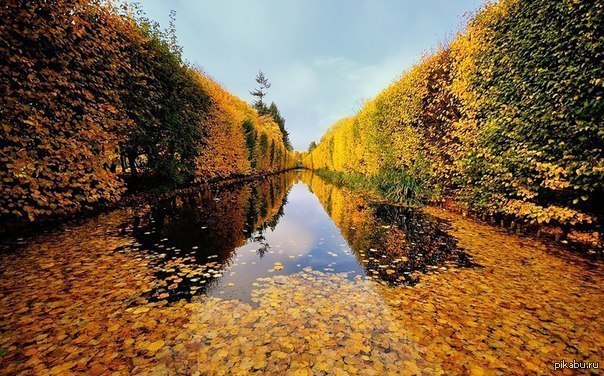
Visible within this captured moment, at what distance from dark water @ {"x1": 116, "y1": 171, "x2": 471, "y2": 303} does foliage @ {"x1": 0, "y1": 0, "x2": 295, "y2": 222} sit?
161 centimetres

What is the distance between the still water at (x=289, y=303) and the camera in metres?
2.27

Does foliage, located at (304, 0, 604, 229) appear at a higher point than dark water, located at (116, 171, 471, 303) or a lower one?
higher

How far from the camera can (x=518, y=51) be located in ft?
18.8

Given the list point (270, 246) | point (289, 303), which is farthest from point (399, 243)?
point (289, 303)

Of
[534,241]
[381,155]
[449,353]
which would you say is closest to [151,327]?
[449,353]

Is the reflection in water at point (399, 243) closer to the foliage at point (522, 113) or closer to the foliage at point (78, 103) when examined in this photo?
the foliage at point (522, 113)

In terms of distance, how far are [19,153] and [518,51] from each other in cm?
980

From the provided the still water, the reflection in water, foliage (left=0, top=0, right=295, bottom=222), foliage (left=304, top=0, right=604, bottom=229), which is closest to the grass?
foliage (left=304, top=0, right=604, bottom=229)

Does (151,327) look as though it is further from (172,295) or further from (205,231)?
(205,231)

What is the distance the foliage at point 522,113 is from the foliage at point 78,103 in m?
9.15

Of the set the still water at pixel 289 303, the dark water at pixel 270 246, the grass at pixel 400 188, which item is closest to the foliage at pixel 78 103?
the still water at pixel 289 303

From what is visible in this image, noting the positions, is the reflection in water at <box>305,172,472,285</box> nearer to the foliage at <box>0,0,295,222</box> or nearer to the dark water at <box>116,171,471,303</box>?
the dark water at <box>116,171,471,303</box>

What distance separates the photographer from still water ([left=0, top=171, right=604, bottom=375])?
89.2 inches

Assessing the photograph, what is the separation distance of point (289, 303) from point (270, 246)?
2304mm
